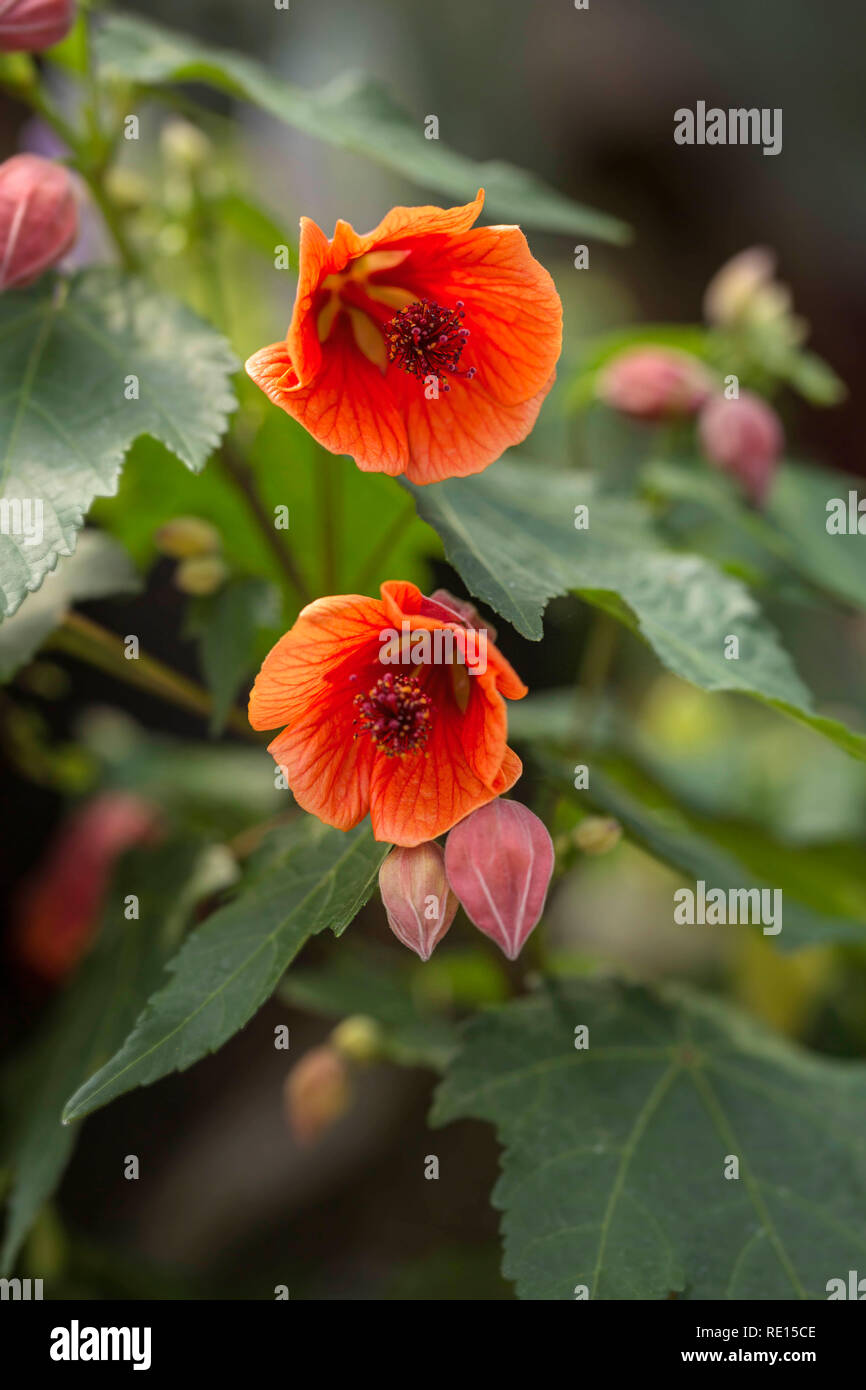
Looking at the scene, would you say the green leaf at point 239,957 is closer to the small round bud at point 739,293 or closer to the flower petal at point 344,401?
the flower petal at point 344,401

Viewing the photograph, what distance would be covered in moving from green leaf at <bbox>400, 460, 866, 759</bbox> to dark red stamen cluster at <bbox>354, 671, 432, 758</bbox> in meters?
0.06

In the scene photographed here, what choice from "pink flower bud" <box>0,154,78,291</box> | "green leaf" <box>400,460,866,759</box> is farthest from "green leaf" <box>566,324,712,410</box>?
"pink flower bud" <box>0,154,78,291</box>

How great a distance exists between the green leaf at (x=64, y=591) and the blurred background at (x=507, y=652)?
0.18ft

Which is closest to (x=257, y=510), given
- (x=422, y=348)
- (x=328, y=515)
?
(x=328, y=515)

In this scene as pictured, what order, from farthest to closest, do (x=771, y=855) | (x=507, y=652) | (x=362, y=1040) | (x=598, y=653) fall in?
(x=771, y=855)
(x=598, y=653)
(x=362, y=1040)
(x=507, y=652)

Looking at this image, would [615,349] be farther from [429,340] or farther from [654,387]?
[429,340]

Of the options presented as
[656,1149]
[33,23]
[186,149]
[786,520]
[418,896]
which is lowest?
[656,1149]

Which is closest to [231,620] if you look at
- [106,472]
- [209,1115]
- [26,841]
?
[106,472]

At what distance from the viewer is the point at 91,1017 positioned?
725mm

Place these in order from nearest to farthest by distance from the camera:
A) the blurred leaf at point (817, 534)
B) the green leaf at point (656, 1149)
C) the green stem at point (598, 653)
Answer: the green leaf at point (656, 1149) < the blurred leaf at point (817, 534) < the green stem at point (598, 653)

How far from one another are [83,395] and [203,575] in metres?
0.14

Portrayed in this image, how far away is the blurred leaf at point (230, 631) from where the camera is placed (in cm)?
64

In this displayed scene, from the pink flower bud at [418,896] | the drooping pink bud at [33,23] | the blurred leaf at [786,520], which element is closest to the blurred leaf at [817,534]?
the blurred leaf at [786,520]

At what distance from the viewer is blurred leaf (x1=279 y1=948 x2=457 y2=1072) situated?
0.74 metres
